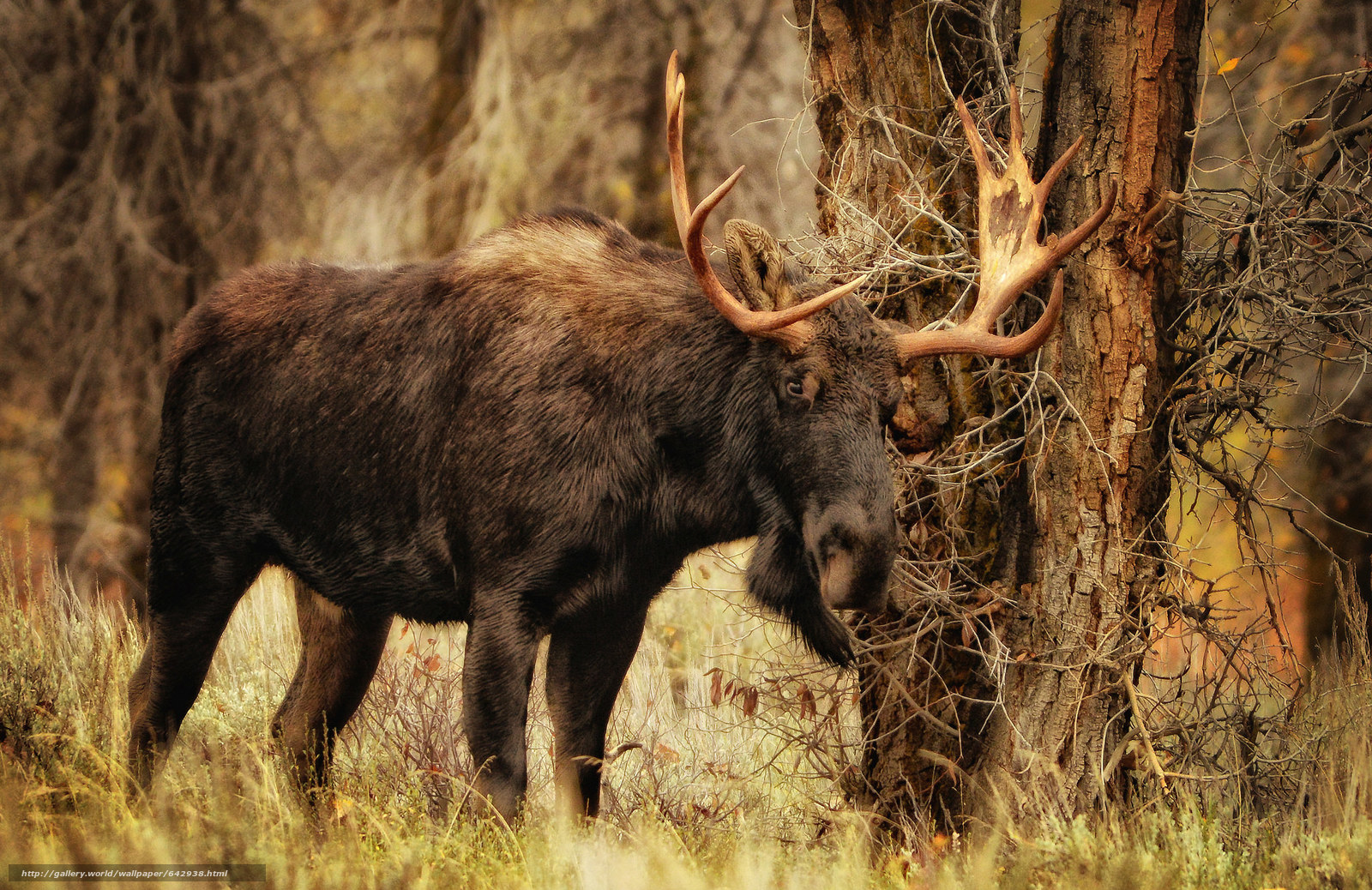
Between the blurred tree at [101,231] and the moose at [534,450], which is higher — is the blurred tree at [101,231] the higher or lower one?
the higher one

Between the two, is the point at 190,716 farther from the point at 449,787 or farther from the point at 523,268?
the point at 523,268

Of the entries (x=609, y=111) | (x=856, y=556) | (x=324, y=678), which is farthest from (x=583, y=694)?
(x=609, y=111)

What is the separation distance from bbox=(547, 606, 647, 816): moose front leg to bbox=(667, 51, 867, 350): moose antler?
3.73 ft

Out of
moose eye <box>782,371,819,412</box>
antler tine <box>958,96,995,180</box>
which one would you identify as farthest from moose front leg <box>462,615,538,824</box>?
antler tine <box>958,96,995,180</box>

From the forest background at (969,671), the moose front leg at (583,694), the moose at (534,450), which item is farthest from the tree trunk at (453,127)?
the moose front leg at (583,694)

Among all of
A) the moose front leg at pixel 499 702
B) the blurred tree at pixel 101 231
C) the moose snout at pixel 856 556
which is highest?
the blurred tree at pixel 101 231

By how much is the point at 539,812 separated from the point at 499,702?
2.03 feet

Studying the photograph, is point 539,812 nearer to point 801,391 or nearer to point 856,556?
point 856,556

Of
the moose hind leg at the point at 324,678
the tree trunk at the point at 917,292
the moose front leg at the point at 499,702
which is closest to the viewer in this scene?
the moose front leg at the point at 499,702

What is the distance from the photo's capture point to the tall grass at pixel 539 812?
3439 millimetres

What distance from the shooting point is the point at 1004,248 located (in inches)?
160

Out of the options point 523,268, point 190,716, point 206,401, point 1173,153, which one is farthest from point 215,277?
→ point 1173,153

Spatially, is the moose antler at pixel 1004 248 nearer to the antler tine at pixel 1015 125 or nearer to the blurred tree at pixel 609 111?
the antler tine at pixel 1015 125

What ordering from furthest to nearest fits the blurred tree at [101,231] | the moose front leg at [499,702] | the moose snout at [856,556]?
the blurred tree at [101,231] < the moose front leg at [499,702] < the moose snout at [856,556]
